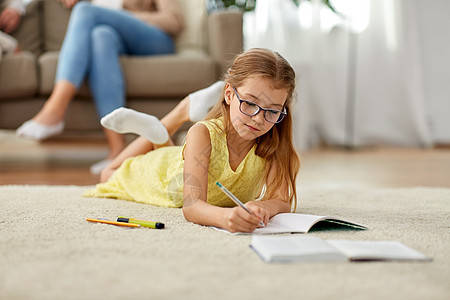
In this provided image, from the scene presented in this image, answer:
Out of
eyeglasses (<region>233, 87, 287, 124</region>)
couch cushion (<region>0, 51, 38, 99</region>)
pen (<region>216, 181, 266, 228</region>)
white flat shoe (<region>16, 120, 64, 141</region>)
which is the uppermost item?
eyeglasses (<region>233, 87, 287, 124</region>)

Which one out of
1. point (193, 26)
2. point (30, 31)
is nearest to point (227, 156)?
point (193, 26)

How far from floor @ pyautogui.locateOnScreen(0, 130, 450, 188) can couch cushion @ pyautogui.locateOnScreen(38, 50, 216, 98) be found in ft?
1.15

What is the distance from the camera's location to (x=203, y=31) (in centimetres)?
246

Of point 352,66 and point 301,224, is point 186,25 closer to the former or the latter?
point 352,66

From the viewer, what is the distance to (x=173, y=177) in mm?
1297

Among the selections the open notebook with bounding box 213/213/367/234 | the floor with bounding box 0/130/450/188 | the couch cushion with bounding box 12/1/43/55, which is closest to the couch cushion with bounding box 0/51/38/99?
the floor with bounding box 0/130/450/188

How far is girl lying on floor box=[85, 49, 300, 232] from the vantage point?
104 centimetres

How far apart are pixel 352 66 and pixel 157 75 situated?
1.66m

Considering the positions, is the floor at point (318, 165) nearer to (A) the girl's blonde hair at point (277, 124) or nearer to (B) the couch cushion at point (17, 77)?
(B) the couch cushion at point (17, 77)

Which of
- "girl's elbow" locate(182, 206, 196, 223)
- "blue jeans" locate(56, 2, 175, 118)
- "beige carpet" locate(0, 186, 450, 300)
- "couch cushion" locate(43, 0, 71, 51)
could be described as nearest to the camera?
"beige carpet" locate(0, 186, 450, 300)

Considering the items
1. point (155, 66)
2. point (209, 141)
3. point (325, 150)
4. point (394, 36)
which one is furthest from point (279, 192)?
point (394, 36)

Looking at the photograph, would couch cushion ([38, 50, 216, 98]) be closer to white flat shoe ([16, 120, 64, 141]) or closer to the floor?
white flat shoe ([16, 120, 64, 141])

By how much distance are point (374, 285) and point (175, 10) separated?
1871 millimetres

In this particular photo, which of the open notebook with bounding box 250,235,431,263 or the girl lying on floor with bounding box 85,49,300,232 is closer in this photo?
the open notebook with bounding box 250,235,431,263
